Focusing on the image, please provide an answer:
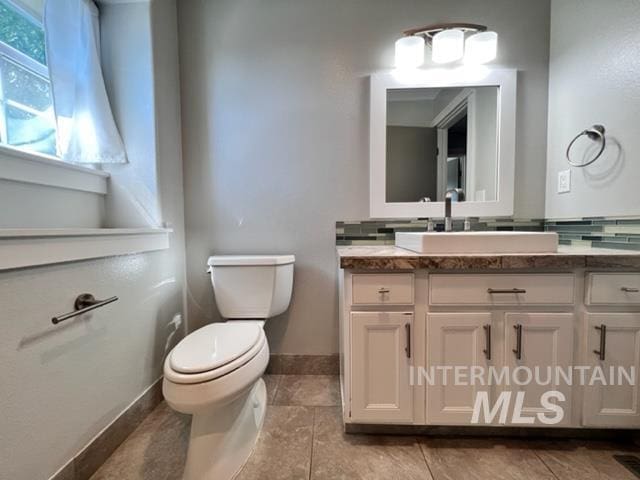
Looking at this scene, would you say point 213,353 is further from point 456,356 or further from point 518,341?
point 518,341

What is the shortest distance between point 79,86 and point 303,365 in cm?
185

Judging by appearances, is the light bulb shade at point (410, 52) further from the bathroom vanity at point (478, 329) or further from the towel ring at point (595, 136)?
the bathroom vanity at point (478, 329)

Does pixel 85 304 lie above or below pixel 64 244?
below

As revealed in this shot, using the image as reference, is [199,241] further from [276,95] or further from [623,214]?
[623,214]

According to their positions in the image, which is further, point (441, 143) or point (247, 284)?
point (441, 143)

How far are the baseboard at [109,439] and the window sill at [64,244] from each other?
69 centimetres

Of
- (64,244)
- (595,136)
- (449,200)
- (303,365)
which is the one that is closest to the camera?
(64,244)

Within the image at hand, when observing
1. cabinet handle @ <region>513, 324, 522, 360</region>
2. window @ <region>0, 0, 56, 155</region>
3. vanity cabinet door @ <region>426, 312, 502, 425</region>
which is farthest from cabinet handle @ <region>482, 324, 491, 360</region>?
window @ <region>0, 0, 56, 155</region>

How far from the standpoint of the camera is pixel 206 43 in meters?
1.72

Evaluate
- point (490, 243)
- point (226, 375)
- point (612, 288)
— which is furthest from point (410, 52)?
point (226, 375)

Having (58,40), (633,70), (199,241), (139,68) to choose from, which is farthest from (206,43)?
(633,70)

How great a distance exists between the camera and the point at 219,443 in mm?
1107

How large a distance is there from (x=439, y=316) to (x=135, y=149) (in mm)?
1654

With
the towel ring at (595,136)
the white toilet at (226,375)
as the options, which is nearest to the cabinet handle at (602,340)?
the towel ring at (595,136)
